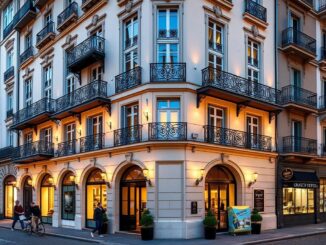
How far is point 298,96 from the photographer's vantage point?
2705cm

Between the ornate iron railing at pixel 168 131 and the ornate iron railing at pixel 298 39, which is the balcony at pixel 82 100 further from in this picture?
the ornate iron railing at pixel 298 39

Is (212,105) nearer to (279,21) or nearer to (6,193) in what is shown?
(279,21)

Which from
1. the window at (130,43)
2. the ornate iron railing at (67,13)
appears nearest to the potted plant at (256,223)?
the window at (130,43)

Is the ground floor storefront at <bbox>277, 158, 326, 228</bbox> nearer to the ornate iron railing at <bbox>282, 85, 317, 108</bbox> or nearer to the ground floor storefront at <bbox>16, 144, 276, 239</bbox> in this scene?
the ground floor storefront at <bbox>16, 144, 276, 239</bbox>

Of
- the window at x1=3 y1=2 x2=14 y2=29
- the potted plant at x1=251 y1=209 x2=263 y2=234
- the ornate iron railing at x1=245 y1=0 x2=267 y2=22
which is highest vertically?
the window at x1=3 y1=2 x2=14 y2=29

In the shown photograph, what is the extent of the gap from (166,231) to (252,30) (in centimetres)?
1189

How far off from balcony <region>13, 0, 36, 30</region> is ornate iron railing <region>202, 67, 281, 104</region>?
17328mm

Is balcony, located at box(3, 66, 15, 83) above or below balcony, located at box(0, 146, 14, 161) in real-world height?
above

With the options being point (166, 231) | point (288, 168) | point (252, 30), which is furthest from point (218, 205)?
point (252, 30)

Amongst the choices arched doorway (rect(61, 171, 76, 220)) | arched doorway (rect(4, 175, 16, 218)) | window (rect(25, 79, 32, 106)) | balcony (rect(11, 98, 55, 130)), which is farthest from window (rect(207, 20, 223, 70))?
arched doorway (rect(4, 175, 16, 218))

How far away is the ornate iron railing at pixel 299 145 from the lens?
25.9 m

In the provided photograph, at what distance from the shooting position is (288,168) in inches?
1018

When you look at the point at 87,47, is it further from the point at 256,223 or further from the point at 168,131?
the point at 256,223

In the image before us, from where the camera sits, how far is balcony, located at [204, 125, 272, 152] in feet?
70.7
